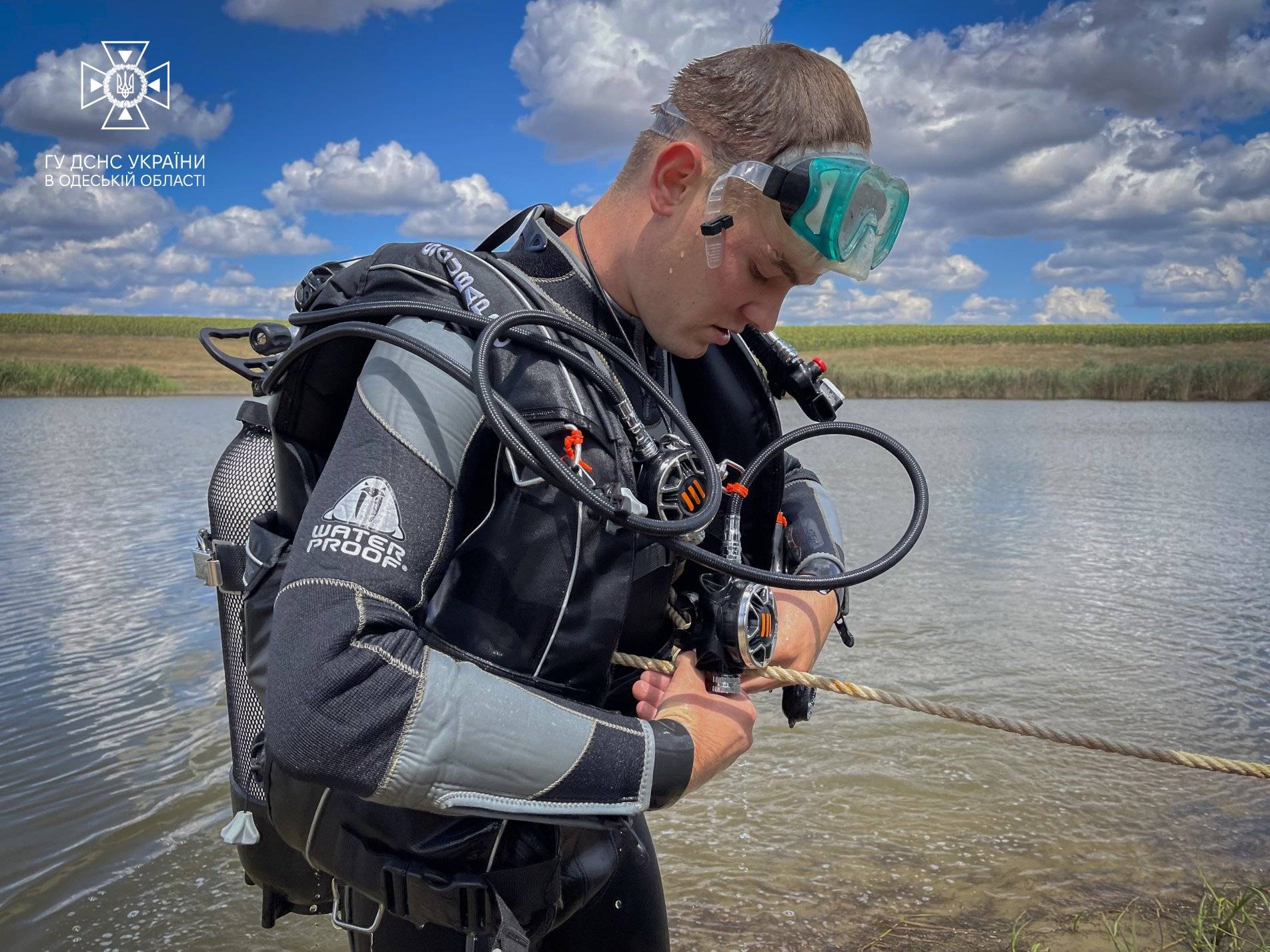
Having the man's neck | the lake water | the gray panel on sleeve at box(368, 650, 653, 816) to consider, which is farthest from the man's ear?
the lake water

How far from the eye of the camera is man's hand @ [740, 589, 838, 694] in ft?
6.06

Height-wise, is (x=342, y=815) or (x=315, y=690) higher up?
(x=315, y=690)

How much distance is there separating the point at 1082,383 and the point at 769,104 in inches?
1437

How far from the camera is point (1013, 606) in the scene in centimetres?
733

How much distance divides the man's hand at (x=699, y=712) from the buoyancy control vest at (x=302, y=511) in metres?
0.12

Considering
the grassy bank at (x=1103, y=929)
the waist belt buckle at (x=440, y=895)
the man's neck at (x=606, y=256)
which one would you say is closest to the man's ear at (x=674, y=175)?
the man's neck at (x=606, y=256)

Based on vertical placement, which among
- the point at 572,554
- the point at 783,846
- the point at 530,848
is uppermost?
the point at 572,554

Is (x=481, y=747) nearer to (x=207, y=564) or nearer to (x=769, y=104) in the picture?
(x=207, y=564)

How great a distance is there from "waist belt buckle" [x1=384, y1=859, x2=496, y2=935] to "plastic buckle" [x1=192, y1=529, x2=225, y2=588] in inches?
33.1

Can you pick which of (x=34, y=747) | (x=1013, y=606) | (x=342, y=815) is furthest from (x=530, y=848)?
(x=1013, y=606)

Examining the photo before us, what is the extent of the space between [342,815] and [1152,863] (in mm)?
3562

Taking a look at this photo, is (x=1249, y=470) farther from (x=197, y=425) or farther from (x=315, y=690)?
(x=197, y=425)

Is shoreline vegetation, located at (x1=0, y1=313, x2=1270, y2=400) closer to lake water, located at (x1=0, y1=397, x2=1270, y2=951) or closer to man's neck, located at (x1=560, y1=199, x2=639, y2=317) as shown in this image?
lake water, located at (x1=0, y1=397, x2=1270, y2=951)

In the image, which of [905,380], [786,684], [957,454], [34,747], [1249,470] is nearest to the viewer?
[786,684]
